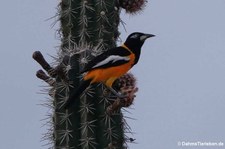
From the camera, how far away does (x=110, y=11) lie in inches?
258

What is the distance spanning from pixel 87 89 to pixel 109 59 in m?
0.35

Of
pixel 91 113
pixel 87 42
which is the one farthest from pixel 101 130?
pixel 87 42

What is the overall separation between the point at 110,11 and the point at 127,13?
0.72 m

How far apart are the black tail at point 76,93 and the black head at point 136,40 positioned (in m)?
0.74

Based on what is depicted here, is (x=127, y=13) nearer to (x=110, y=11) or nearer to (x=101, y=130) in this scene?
(x=110, y=11)

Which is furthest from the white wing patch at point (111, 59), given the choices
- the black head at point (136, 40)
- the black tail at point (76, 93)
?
the black head at point (136, 40)

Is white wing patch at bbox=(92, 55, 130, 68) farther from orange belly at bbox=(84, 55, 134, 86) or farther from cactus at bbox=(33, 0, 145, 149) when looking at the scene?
cactus at bbox=(33, 0, 145, 149)

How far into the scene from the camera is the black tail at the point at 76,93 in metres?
5.53

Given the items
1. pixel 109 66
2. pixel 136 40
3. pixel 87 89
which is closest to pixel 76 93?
pixel 87 89

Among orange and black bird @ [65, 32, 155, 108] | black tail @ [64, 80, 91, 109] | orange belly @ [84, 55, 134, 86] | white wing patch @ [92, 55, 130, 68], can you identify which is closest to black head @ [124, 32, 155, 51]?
orange and black bird @ [65, 32, 155, 108]

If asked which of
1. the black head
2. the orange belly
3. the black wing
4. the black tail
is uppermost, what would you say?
the black head

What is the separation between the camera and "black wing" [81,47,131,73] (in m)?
5.63

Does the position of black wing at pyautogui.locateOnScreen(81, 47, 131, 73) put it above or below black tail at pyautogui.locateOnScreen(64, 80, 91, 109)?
above

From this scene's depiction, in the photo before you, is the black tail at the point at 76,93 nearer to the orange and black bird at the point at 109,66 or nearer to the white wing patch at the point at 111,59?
the orange and black bird at the point at 109,66
